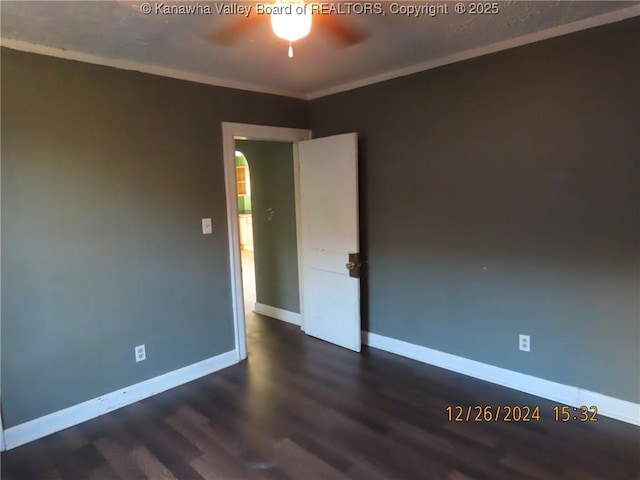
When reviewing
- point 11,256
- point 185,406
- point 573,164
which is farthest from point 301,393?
point 573,164

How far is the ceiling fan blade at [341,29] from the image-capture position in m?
2.07

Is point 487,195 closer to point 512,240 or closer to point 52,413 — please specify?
point 512,240

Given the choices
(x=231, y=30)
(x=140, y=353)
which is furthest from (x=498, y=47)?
(x=140, y=353)

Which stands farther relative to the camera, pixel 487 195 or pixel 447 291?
pixel 447 291

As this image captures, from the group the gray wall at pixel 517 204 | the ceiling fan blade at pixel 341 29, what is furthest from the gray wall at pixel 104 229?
the gray wall at pixel 517 204

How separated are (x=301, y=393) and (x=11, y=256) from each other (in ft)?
6.46

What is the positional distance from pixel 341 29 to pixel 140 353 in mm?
2464

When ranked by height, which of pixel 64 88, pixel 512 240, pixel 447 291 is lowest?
pixel 447 291

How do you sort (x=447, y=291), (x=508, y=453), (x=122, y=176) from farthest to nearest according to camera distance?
(x=447, y=291), (x=122, y=176), (x=508, y=453)

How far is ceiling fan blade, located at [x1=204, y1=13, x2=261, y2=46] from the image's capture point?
2.04 metres

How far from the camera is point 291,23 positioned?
1541 mm

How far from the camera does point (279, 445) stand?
227cm

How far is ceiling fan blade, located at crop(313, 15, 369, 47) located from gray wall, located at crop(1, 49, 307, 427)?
1214 millimetres

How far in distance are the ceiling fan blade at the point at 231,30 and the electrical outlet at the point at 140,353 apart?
2.06 m
